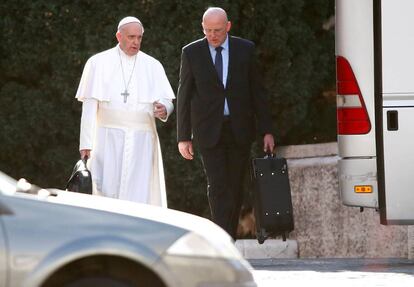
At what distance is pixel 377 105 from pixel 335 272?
1.31m

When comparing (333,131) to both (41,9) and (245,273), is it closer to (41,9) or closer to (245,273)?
(41,9)

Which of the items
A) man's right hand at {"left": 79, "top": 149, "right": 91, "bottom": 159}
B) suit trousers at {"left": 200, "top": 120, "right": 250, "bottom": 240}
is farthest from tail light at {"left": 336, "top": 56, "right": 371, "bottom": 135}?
man's right hand at {"left": 79, "top": 149, "right": 91, "bottom": 159}

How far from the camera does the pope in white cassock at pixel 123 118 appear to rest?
11391mm

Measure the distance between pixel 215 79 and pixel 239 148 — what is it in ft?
1.75

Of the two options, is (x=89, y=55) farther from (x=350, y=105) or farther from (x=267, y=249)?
(x=350, y=105)

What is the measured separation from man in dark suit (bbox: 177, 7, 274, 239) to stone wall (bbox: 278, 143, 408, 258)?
7.55ft

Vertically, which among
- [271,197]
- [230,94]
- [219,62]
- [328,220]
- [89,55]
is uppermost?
[89,55]

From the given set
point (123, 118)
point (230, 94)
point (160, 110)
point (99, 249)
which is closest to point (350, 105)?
point (230, 94)

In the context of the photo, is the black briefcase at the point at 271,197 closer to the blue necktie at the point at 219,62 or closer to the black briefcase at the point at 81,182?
the blue necktie at the point at 219,62

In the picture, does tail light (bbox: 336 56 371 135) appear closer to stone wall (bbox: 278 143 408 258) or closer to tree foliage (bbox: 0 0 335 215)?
stone wall (bbox: 278 143 408 258)

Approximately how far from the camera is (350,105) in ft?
37.1

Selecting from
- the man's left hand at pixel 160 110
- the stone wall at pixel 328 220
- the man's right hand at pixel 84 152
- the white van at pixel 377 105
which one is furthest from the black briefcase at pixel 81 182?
the stone wall at pixel 328 220

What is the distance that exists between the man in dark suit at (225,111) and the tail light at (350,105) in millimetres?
546

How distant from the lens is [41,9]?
1446cm
